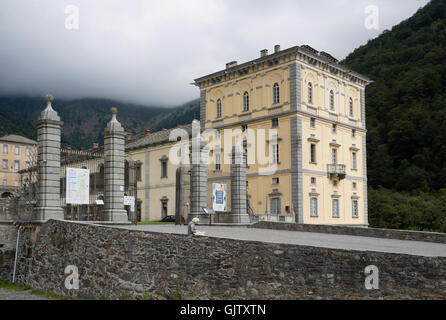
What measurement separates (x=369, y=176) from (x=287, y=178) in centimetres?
2594

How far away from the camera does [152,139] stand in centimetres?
5197

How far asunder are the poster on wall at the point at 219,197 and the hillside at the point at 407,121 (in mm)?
28848

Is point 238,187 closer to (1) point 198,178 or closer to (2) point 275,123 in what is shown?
(1) point 198,178

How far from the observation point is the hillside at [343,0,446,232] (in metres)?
57.9

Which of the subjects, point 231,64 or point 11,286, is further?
point 231,64

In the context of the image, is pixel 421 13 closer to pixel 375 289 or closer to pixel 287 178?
pixel 287 178

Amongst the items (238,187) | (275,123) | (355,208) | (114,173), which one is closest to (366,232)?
(238,187)

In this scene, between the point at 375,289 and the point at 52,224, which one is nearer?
the point at 375,289

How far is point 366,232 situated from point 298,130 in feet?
61.3

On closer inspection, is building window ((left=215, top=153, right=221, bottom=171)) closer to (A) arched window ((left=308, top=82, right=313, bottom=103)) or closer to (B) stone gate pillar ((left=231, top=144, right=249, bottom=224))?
(A) arched window ((left=308, top=82, right=313, bottom=103))

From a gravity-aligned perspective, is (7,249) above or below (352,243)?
below

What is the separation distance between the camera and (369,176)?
61625mm

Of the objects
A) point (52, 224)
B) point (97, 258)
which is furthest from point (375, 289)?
point (52, 224)

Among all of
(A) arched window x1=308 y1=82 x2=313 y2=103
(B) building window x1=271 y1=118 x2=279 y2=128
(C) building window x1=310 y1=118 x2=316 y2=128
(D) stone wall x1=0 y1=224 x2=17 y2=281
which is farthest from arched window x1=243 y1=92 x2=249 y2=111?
(D) stone wall x1=0 y1=224 x2=17 y2=281
